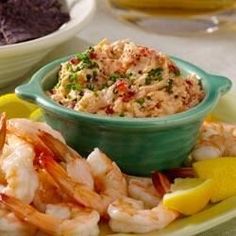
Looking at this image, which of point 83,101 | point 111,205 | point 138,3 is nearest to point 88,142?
point 83,101

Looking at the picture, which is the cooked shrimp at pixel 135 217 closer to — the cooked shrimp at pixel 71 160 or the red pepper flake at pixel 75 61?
the cooked shrimp at pixel 71 160

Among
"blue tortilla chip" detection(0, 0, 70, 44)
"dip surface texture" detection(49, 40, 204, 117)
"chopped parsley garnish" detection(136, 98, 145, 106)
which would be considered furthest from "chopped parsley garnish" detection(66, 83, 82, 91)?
"blue tortilla chip" detection(0, 0, 70, 44)

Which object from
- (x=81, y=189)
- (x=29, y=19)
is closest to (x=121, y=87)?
(x=81, y=189)

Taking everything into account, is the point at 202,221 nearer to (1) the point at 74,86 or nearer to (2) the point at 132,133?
(2) the point at 132,133

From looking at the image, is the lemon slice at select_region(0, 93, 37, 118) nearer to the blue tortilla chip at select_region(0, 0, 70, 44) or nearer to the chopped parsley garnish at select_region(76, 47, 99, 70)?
the chopped parsley garnish at select_region(76, 47, 99, 70)

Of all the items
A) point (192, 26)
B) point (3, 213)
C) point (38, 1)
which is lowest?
point (192, 26)

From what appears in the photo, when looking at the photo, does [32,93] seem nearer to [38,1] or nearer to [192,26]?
[38,1]
